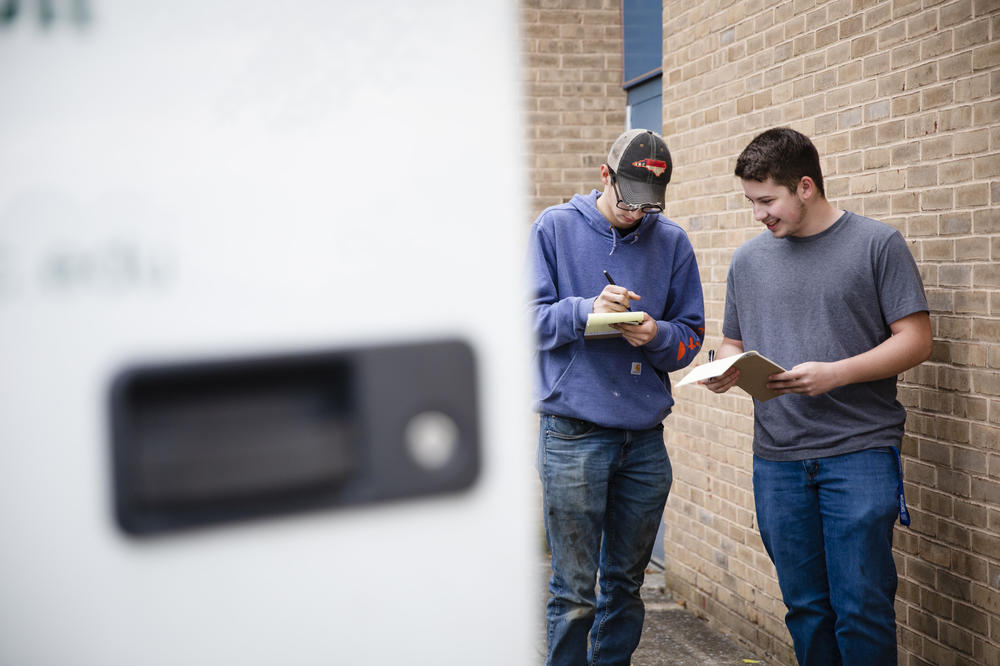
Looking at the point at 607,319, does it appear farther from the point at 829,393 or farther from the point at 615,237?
the point at 829,393

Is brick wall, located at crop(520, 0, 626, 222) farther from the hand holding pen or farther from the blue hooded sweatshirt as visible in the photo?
the hand holding pen

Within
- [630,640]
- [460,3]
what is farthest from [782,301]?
[460,3]

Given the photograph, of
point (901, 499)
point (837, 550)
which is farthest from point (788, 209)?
point (837, 550)

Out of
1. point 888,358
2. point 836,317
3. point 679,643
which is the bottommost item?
point 679,643

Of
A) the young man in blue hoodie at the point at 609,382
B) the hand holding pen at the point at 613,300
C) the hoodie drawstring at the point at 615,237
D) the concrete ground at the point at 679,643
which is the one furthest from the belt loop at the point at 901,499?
the concrete ground at the point at 679,643

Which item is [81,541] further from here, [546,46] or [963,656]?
[546,46]

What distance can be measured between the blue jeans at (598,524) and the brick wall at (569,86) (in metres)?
3.47

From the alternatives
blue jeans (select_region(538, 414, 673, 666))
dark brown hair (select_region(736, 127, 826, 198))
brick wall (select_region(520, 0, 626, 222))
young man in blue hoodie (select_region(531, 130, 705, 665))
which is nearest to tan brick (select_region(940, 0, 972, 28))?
dark brown hair (select_region(736, 127, 826, 198))

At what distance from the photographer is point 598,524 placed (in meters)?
3.27

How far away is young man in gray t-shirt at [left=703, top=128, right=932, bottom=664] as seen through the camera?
291 cm

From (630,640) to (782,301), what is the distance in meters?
1.35

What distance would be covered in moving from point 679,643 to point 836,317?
7.40ft

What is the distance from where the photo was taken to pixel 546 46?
6.55 m

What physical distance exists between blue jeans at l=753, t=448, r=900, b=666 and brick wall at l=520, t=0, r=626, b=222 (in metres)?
3.75
